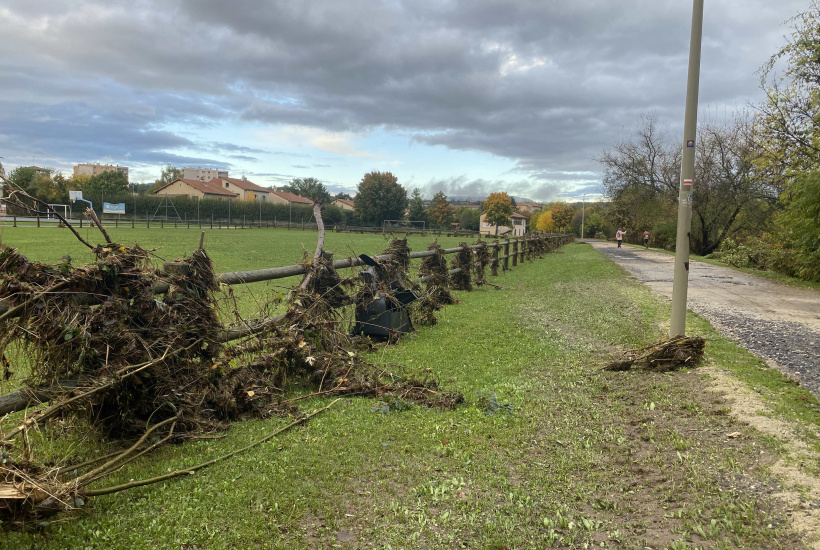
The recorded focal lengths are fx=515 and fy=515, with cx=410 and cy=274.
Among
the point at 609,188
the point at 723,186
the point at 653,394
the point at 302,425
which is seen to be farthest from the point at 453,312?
the point at 609,188

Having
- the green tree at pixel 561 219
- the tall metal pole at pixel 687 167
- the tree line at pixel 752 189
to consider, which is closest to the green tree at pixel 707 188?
the tree line at pixel 752 189

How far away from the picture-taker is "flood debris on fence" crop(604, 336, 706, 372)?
5840 millimetres

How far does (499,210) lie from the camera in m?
96.4

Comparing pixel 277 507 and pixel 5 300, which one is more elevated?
pixel 5 300

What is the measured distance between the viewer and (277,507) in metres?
2.90

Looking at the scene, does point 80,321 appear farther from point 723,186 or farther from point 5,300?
point 723,186

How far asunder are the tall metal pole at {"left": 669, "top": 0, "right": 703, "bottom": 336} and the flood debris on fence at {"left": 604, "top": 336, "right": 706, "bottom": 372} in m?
0.30

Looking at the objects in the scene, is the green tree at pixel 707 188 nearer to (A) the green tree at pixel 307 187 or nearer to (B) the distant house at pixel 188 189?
(B) the distant house at pixel 188 189

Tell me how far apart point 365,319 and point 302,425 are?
118 inches

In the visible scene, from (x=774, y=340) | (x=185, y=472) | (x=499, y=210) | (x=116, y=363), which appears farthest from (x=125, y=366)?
→ (x=499, y=210)

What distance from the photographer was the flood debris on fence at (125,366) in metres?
2.87

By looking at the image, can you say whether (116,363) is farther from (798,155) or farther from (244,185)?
(244,185)

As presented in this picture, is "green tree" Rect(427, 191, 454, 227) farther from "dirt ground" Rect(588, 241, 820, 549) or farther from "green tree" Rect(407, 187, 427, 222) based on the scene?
"dirt ground" Rect(588, 241, 820, 549)

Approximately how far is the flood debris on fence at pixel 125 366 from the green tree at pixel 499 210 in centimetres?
9350
